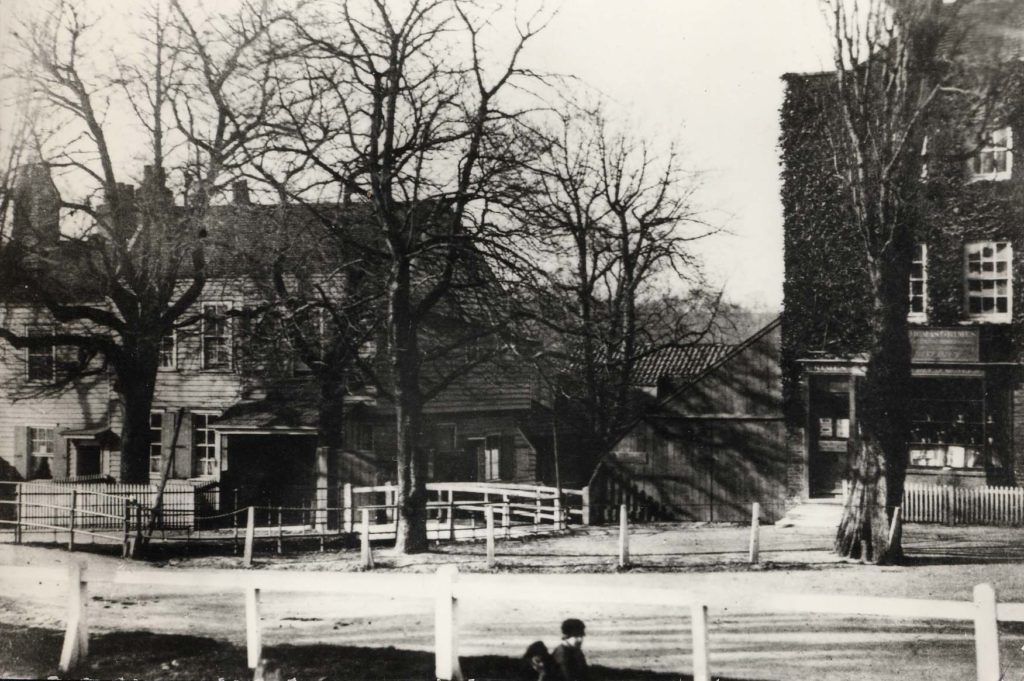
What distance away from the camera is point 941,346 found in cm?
509

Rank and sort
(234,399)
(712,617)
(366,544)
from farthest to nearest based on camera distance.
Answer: (234,399) < (712,617) < (366,544)

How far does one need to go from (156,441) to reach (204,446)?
47 centimetres

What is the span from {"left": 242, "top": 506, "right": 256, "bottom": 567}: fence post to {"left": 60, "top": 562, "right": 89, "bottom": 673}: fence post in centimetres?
115

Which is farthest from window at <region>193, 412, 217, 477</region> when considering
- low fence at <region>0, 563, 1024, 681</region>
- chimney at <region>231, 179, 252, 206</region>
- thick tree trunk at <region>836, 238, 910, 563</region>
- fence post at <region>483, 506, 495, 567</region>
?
thick tree trunk at <region>836, 238, 910, 563</region>

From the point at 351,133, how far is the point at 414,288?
3.93 feet

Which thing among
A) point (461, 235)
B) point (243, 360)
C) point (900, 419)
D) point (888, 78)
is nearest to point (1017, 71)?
point (888, 78)

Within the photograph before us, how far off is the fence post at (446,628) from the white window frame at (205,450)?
7.83ft

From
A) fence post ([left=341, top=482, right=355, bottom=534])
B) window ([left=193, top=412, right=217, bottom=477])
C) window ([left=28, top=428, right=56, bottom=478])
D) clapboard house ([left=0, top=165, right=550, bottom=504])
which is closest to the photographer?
clapboard house ([left=0, top=165, right=550, bottom=504])

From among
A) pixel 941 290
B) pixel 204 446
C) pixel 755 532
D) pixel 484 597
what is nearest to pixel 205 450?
pixel 204 446

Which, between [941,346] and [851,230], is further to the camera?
[851,230]

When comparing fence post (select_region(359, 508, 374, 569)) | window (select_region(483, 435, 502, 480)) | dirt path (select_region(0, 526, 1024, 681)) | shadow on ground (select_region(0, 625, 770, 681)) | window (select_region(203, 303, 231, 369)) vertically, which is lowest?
shadow on ground (select_region(0, 625, 770, 681))

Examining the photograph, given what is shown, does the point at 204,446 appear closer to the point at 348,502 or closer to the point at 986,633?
the point at 348,502

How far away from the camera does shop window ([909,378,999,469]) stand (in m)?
4.98

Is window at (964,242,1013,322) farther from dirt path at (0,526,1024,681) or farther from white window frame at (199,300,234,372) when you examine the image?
white window frame at (199,300,234,372)
